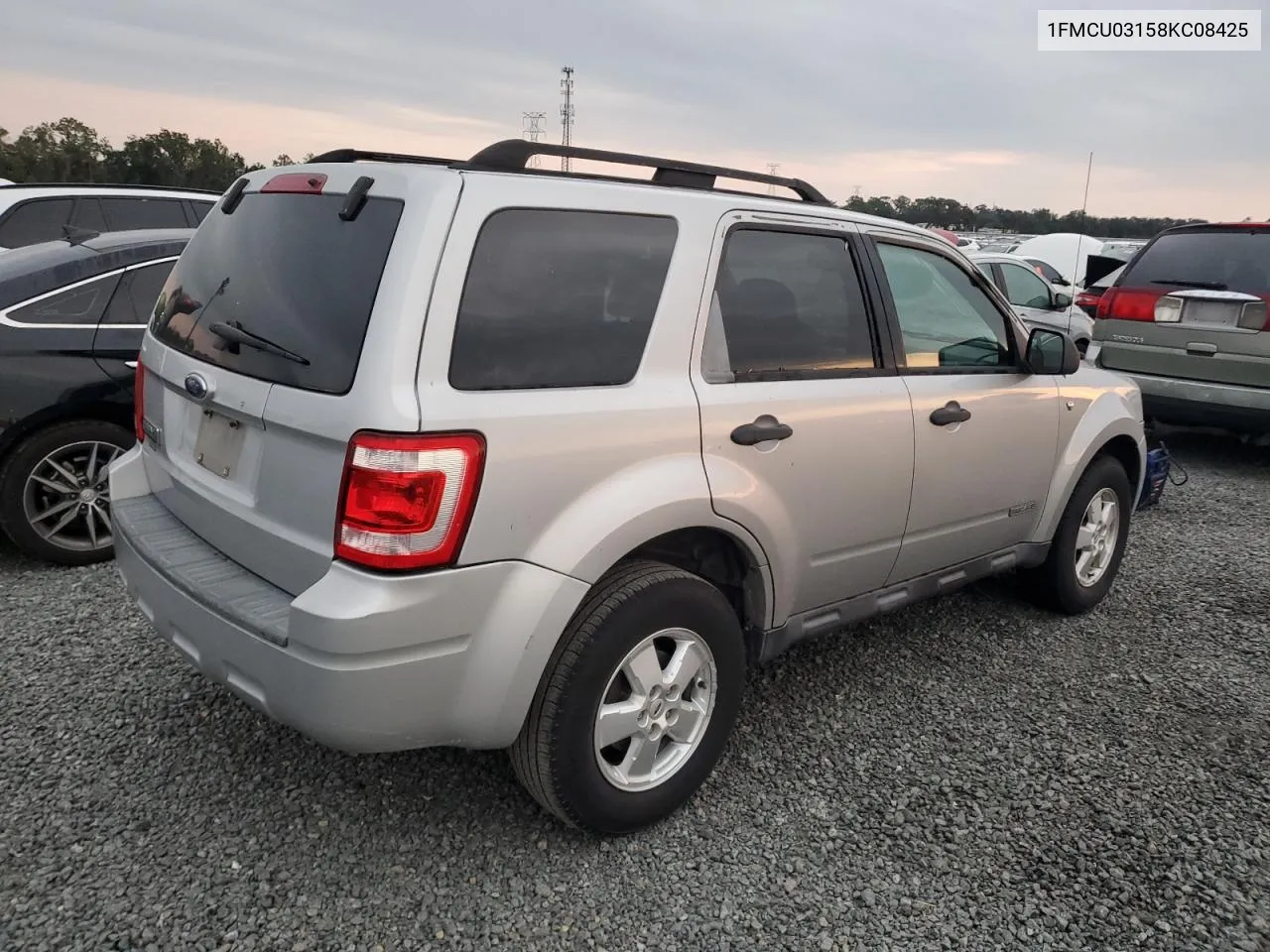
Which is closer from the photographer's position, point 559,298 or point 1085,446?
point 559,298

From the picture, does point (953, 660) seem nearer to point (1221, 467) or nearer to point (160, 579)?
point (160, 579)

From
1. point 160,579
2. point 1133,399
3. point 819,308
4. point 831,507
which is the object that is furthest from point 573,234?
point 1133,399

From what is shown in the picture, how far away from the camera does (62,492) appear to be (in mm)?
4312

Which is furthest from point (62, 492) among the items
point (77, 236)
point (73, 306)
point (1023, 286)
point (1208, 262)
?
point (1023, 286)

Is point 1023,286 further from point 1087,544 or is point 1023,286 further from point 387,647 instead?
point 387,647

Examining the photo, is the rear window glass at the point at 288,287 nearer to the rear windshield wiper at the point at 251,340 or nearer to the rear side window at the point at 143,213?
the rear windshield wiper at the point at 251,340

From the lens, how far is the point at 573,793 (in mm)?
2443

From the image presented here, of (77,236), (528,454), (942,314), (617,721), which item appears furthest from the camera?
(77,236)

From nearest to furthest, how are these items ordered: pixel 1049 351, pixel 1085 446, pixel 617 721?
pixel 617 721
pixel 1049 351
pixel 1085 446

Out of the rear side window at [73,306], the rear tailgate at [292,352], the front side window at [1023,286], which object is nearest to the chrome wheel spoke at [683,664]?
the rear tailgate at [292,352]

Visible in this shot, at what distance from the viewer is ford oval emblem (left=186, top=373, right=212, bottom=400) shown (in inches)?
98.5

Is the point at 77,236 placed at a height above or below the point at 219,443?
above

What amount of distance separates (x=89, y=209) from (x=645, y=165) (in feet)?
19.9

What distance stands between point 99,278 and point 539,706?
3.56 meters
